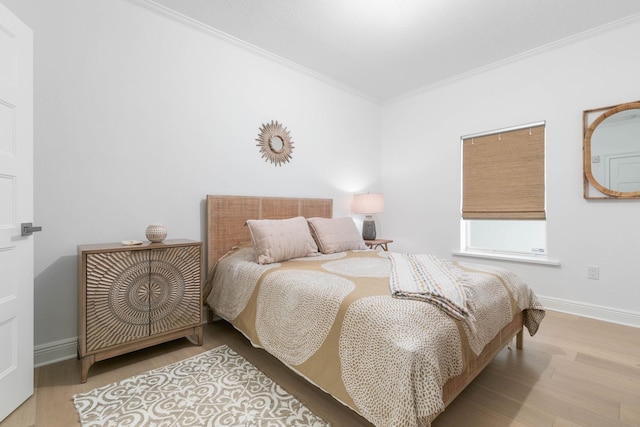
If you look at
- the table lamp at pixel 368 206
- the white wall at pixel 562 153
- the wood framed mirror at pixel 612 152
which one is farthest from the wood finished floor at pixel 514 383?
the table lamp at pixel 368 206

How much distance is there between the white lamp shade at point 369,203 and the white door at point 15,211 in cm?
314

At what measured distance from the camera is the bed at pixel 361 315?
1.13m

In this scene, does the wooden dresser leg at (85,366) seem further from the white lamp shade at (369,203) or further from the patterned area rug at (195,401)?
the white lamp shade at (369,203)

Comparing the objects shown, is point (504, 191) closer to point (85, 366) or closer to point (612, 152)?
point (612, 152)

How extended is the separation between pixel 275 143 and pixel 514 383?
9.32 feet

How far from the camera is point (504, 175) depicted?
3314 millimetres

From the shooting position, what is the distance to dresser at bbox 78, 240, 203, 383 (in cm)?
177

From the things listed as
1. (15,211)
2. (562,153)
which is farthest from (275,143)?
(562,153)

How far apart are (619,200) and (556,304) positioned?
1126 millimetres

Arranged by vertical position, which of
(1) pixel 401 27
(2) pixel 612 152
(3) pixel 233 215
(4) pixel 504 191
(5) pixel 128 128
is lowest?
(3) pixel 233 215

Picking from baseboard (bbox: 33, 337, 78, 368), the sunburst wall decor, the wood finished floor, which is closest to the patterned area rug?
the wood finished floor

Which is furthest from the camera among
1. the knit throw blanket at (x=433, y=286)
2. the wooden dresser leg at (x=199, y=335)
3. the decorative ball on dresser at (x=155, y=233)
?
the wooden dresser leg at (x=199, y=335)

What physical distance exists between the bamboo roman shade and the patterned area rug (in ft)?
9.78

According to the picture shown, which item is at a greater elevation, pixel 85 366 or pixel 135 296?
pixel 135 296
